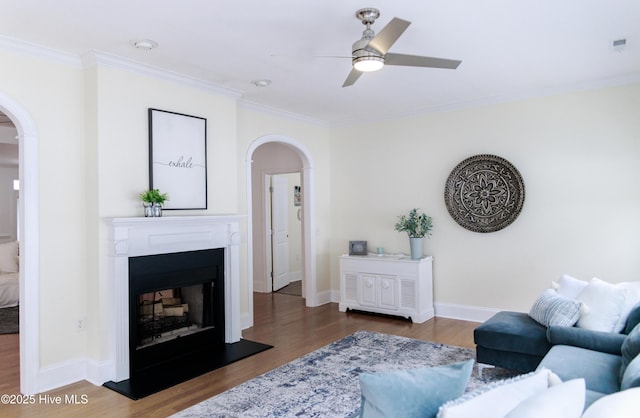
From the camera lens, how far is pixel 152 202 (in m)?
3.81

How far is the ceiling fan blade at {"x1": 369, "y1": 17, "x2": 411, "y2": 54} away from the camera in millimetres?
2406

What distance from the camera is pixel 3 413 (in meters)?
3.06

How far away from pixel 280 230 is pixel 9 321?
13.1ft

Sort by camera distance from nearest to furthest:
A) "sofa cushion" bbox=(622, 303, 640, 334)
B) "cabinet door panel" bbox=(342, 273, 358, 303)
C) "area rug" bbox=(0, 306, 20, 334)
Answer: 1. "sofa cushion" bbox=(622, 303, 640, 334)
2. "area rug" bbox=(0, 306, 20, 334)
3. "cabinet door panel" bbox=(342, 273, 358, 303)

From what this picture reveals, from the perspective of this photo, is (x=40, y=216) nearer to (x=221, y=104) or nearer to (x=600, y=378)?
(x=221, y=104)

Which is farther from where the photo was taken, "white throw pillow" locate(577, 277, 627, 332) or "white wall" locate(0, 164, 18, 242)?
"white wall" locate(0, 164, 18, 242)

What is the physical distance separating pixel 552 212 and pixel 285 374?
338 centimetres

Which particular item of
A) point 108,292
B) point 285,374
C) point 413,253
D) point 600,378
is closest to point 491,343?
point 600,378

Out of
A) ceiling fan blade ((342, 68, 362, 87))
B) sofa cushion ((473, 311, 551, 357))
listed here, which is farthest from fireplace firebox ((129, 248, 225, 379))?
sofa cushion ((473, 311, 551, 357))

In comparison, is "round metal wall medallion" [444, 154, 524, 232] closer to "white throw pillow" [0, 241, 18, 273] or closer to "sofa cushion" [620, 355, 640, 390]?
"sofa cushion" [620, 355, 640, 390]

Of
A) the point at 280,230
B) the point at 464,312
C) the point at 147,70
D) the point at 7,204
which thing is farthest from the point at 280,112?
the point at 7,204

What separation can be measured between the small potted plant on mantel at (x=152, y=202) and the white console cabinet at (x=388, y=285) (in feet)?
9.22

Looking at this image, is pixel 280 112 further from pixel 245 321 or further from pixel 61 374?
pixel 61 374

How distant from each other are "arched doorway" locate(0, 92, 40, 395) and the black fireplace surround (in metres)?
0.59
